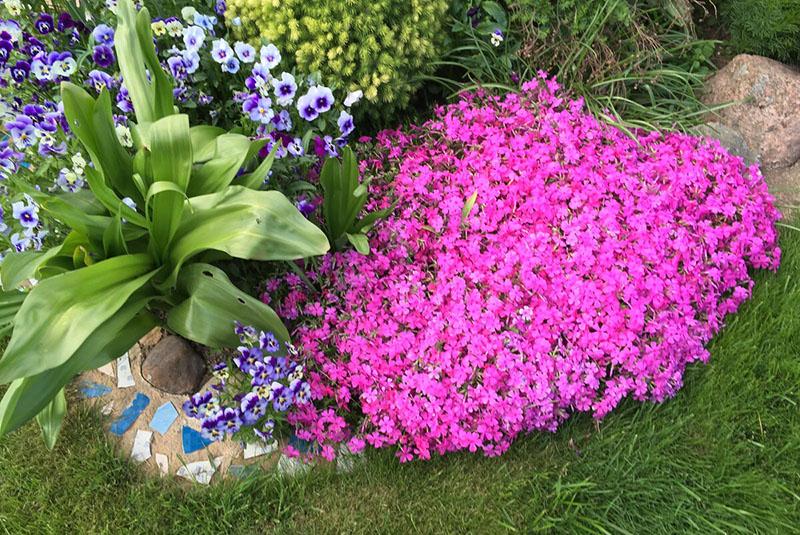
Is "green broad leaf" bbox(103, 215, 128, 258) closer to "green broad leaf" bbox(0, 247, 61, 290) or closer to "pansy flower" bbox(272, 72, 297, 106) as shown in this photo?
"green broad leaf" bbox(0, 247, 61, 290)

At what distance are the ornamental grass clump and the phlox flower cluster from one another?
161 mm

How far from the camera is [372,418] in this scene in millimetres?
2410

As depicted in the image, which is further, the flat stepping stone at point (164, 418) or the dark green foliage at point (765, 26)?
the dark green foliage at point (765, 26)

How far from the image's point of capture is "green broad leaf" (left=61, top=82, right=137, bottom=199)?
210 cm

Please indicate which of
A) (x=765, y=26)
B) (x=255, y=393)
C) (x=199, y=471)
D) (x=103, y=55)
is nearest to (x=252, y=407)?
(x=255, y=393)

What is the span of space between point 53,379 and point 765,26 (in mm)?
4024

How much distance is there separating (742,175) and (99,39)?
2974 millimetres

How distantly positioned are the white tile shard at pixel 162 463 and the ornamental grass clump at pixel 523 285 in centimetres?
56

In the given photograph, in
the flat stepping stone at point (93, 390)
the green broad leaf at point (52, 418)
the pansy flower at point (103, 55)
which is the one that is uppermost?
the pansy flower at point (103, 55)

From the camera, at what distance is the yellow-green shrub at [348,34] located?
2.88m

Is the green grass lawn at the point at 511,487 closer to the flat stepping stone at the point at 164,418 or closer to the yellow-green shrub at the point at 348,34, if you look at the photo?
the flat stepping stone at the point at 164,418

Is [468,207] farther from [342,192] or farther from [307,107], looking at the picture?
[307,107]

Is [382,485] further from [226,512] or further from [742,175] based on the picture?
[742,175]

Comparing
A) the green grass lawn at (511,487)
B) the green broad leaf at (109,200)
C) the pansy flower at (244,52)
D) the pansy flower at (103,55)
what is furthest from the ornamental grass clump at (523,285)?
the pansy flower at (103,55)
